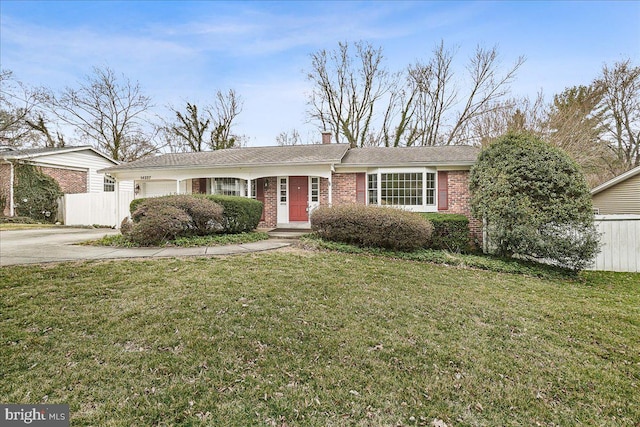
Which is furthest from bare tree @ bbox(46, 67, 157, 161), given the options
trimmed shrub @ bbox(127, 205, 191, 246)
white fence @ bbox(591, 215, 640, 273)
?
white fence @ bbox(591, 215, 640, 273)

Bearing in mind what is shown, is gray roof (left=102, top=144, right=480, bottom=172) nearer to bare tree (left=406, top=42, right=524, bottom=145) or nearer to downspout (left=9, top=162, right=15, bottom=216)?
downspout (left=9, top=162, right=15, bottom=216)

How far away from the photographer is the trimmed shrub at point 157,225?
777 centimetres

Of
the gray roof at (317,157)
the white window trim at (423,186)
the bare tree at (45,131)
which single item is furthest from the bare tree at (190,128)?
the white window trim at (423,186)

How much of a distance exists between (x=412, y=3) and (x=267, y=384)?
1182 cm

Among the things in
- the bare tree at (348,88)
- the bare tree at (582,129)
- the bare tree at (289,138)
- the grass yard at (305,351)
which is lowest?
the grass yard at (305,351)

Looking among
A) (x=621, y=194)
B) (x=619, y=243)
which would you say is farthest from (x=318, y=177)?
(x=621, y=194)

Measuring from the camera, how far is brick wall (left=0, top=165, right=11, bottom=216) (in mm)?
14875

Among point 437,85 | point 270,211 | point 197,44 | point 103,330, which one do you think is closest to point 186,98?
point 197,44

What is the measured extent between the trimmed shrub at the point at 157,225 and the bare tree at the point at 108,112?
66.0ft

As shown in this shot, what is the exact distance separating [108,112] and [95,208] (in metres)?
13.6

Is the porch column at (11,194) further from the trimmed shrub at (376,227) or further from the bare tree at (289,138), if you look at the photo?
the bare tree at (289,138)

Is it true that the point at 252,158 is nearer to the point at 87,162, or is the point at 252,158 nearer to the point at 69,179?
the point at 87,162

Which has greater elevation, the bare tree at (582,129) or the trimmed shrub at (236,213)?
the bare tree at (582,129)

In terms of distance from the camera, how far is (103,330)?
3.21 meters
